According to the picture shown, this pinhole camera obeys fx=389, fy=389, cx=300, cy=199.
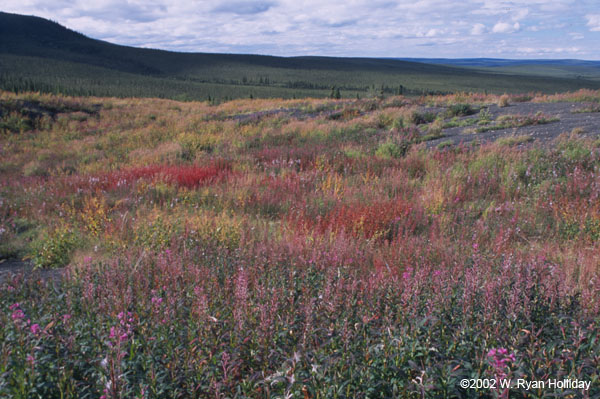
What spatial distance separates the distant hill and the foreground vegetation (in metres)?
62.6

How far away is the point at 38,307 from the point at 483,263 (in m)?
3.56

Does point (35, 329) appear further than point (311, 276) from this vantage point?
No

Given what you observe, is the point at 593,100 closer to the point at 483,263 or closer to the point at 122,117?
the point at 483,263

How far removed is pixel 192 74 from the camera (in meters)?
121

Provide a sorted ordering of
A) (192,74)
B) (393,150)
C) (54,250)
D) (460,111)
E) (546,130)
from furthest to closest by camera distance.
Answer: (192,74) → (460,111) → (546,130) → (393,150) → (54,250)

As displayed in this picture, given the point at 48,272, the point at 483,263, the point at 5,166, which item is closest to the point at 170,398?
the point at 483,263

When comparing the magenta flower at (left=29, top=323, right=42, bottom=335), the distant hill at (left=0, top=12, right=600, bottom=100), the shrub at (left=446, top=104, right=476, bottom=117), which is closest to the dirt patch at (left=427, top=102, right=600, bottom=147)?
the shrub at (left=446, top=104, right=476, bottom=117)

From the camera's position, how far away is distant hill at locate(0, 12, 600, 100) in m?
79.9

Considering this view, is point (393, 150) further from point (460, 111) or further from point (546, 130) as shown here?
point (460, 111)

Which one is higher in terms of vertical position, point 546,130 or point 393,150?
point 546,130

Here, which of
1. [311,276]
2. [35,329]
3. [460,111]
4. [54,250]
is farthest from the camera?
[460,111]

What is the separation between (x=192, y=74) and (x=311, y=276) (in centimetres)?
12912

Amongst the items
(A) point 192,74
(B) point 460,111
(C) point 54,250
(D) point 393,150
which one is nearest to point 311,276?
(C) point 54,250

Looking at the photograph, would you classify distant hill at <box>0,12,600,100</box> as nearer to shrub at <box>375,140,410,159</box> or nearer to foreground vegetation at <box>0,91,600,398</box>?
shrub at <box>375,140,410,159</box>
